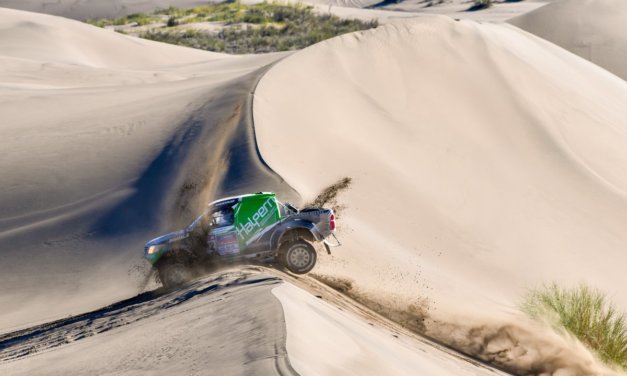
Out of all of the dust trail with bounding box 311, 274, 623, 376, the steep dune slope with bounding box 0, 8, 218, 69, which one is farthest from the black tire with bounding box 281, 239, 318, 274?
the steep dune slope with bounding box 0, 8, 218, 69

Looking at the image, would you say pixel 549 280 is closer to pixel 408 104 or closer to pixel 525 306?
pixel 525 306

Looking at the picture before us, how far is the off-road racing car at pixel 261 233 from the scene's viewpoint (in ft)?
39.7

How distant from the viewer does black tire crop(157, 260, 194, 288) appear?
12.6 metres

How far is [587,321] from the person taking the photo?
39.9 feet

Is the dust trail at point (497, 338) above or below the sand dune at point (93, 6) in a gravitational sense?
above

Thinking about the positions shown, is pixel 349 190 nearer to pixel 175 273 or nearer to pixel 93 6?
pixel 175 273

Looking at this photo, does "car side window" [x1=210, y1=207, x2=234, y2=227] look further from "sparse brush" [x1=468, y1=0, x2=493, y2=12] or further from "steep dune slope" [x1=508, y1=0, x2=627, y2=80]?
"sparse brush" [x1=468, y1=0, x2=493, y2=12]

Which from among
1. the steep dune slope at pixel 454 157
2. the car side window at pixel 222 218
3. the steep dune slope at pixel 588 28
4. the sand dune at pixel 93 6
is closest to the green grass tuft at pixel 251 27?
the sand dune at pixel 93 6

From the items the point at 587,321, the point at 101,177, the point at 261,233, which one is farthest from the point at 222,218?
the point at 101,177

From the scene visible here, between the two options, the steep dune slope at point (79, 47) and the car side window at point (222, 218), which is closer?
the car side window at point (222, 218)

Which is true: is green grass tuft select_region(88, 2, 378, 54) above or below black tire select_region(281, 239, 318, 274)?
below

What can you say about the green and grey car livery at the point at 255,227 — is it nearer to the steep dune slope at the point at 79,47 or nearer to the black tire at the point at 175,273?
the black tire at the point at 175,273

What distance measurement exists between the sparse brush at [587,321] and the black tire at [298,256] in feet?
10.1

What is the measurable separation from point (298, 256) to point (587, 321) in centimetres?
381
